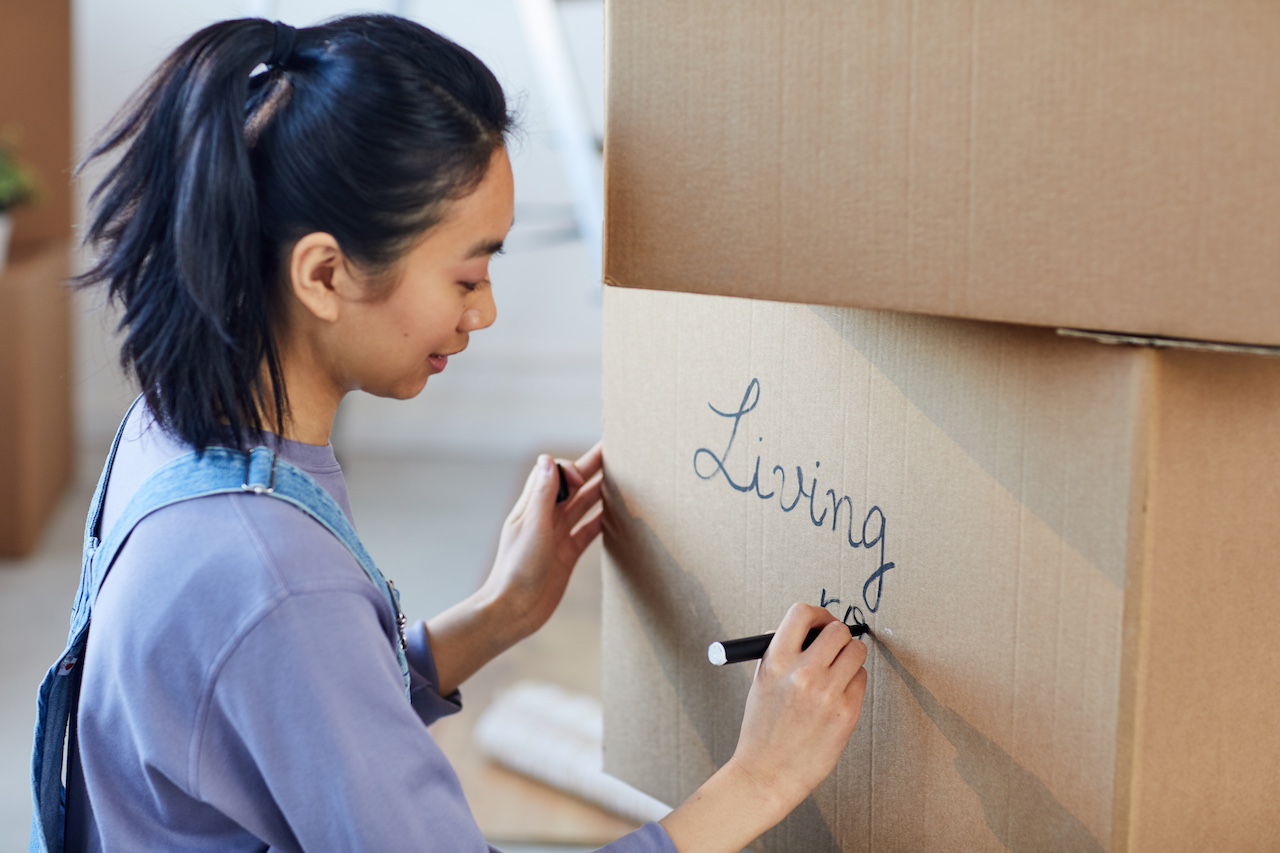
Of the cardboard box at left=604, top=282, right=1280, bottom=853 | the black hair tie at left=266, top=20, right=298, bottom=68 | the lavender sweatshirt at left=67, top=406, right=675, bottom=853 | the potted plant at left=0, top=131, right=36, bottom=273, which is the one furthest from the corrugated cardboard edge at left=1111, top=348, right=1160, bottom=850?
the potted plant at left=0, top=131, right=36, bottom=273

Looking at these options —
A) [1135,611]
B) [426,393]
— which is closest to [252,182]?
[1135,611]

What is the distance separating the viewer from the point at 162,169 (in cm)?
63

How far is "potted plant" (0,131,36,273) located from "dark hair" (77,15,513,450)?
6.51ft

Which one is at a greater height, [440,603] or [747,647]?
[747,647]

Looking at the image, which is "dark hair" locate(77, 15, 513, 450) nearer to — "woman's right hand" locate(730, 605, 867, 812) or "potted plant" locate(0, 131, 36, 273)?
"woman's right hand" locate(730, 605, 867, 812)

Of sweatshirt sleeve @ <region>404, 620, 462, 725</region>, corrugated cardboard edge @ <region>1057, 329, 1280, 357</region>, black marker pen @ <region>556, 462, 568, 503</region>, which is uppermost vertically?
corrugated cardboard edge @ <region>1057, 329, 1280, 357</region>

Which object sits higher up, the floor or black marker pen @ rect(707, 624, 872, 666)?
black marker pen @ rect(707, 624, 872, 666)

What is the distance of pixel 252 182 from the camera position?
61cm

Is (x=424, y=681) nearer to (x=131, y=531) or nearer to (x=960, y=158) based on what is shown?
(x=131, y=531)

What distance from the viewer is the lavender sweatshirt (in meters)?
0.56

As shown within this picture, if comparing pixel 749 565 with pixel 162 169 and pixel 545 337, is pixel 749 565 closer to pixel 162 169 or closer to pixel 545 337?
pixel 162 169

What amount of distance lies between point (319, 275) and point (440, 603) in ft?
5.43

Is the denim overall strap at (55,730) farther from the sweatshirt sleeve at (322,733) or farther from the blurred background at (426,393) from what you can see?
the blurred background at (426,393)

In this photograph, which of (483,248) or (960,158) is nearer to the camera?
(960,158)
